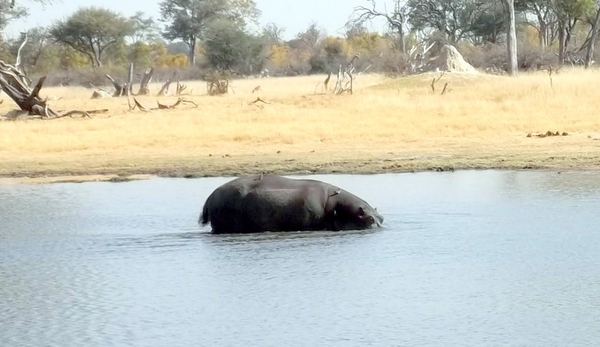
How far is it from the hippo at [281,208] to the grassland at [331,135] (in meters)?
5.16

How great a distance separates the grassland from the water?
3.61 meters

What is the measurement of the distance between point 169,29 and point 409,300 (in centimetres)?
6090

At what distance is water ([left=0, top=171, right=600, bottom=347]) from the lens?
233 inches

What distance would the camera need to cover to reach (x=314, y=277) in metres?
7.34

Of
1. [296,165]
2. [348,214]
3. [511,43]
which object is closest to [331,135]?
[296,165]

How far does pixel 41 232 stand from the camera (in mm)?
9930

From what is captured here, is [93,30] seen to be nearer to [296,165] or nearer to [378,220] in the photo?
[296,165]

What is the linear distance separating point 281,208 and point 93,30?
49664 millimetres

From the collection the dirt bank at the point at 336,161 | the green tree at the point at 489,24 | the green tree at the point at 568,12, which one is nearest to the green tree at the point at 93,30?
the green tree at the point at 489,24

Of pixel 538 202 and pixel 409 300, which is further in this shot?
pixel 538 202

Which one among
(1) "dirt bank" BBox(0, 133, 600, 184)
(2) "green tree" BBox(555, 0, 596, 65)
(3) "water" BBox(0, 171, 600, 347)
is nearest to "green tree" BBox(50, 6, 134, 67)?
(2) "green tree" BBox(555, 0, 596, 65)

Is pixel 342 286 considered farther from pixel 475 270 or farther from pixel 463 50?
pixel 463 50

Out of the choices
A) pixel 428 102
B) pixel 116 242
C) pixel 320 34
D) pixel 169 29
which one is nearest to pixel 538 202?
pixel 116 242

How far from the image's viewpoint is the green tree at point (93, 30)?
56406 millimetres
